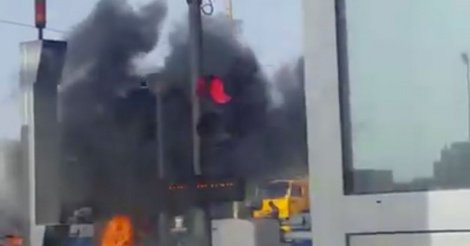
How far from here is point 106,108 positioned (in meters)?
2.26

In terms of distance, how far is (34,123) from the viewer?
2088 mm

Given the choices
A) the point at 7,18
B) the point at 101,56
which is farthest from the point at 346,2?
Answer: the point at 101,56

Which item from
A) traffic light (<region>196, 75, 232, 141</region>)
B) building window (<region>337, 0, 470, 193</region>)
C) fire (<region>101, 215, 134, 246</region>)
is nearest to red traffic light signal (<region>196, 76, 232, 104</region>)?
traffic light (<region>196, 75, 232, 141</region>)

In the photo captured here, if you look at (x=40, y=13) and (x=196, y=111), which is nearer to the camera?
(x=40, y=13)

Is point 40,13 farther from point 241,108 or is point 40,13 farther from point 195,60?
point 241,108

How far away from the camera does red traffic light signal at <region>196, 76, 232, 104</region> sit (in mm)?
2273

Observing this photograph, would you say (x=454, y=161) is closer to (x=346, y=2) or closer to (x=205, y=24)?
(x=346, y=2)

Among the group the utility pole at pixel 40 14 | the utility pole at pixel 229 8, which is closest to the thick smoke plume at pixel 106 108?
the utility pole at pixel 40 14

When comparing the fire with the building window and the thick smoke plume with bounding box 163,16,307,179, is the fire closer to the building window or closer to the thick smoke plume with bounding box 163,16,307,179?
the thick smoke plume with bounding box 163,16,307,179

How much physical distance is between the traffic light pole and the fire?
166 mm

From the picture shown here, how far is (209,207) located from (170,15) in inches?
19.9

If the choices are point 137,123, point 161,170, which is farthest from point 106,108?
point 161,170

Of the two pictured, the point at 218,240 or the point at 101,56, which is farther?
the point at 101,56

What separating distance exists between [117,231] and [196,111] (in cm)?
40
